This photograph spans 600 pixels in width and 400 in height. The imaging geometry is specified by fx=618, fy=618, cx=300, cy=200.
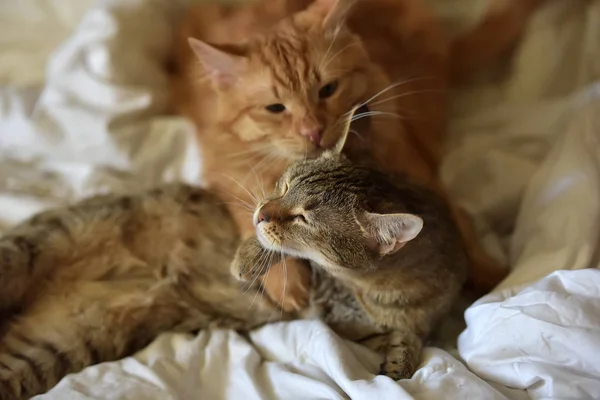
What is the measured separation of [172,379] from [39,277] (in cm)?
45

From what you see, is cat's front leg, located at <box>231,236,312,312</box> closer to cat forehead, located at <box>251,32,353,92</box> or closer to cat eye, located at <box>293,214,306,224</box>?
cat eye, located at <box>293,214,306,224</box>

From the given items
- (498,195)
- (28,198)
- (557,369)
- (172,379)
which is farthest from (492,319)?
(28,198)

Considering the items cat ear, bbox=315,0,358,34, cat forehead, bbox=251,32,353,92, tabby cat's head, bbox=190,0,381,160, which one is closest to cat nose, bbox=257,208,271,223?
tabby cat's head, bbox=190,0,381,160

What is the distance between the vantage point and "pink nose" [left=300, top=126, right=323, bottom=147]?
1466 millimetres

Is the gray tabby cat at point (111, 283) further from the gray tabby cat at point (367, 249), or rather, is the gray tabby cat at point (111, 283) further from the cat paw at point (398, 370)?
the cat paw at point (398, 370)

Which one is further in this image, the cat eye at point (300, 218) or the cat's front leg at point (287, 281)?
the cat's front leg at point (287, 281)

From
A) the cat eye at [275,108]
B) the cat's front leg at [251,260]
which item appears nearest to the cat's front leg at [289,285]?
the cat's front leg at [251,260]

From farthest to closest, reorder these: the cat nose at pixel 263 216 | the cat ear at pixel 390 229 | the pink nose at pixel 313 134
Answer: the pink nose at pixel 313 134
the cat nose at pixel 263 216
the cat ear at pixel 390 229

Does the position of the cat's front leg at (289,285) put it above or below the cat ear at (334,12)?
below

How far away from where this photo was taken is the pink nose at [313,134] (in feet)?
Result: 4.81

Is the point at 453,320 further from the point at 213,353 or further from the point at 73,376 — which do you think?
the point at 73,376

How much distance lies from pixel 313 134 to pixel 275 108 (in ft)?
0.49

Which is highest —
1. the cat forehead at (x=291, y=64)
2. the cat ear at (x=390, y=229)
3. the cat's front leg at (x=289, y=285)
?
the cat forehead at (x=291, y=64)

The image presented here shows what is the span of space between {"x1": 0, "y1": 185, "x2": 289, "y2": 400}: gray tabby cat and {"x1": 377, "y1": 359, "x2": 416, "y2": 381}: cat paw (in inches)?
12.8
